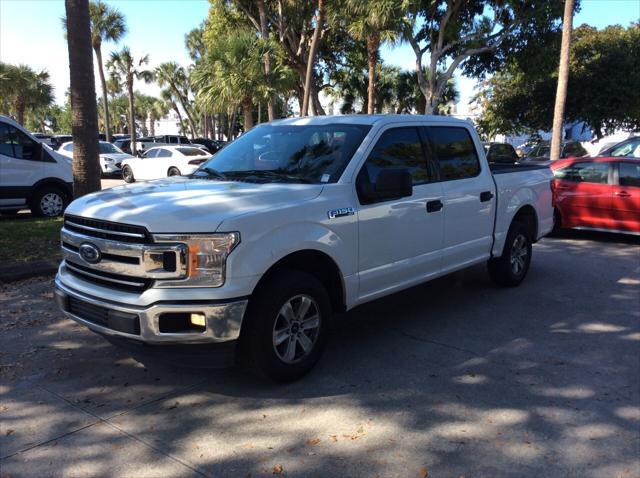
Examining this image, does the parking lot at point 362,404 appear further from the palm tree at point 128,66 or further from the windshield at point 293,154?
the palm tree at point 128,66

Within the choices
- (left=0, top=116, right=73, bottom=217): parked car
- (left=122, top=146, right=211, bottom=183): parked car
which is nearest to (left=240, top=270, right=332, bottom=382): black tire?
(left=0, top=116, right=73, bottom=217): parked car

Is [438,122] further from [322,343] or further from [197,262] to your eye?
[197,262]

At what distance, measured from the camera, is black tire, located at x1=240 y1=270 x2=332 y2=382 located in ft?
11.9

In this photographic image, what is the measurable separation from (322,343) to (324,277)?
0.50m

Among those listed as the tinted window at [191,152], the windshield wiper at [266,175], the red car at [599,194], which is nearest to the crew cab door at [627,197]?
the red car at [599,194]

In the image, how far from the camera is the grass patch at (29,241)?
7254mm

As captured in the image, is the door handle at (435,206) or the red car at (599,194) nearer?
the door handle at (435,206)

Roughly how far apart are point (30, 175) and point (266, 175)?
26.1 feet

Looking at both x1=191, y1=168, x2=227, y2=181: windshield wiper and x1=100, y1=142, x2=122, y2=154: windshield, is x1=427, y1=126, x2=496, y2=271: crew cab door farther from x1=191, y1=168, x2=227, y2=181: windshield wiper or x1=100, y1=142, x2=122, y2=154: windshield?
x1=100, y1=142, x2=122, y2=154: windshield

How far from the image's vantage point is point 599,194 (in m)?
9.59

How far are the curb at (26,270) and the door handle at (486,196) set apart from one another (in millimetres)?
5069

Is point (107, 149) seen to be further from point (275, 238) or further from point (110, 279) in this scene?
point (275, 238)

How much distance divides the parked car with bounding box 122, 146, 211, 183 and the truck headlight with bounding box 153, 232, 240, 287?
1592cm

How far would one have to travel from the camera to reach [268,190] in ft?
13.1
